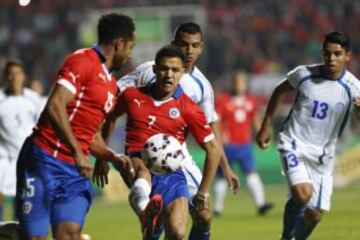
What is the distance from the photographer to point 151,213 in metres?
9.70

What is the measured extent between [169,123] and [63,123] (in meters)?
1.91

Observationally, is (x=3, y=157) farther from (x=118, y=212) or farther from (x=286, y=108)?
(x=286, y=108)

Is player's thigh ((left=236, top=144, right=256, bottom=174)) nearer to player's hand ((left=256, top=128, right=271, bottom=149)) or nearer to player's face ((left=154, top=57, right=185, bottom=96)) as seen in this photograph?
player's hand ((left=256, top=128, right=271, bottom=149))

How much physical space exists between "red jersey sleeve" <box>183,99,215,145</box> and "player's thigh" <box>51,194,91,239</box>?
170cm

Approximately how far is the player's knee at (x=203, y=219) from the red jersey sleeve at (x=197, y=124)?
904 millimetres

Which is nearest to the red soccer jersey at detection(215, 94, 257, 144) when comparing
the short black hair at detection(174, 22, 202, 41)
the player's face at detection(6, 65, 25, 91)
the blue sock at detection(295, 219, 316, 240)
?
the player's face at detection(6, 65, 25, 91)

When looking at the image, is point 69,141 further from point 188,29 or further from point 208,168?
point 188,29

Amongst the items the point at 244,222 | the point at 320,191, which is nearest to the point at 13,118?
the point at 244,222

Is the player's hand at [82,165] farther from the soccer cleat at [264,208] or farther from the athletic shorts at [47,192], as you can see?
the soccer cleat at [264,208]

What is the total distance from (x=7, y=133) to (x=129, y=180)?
250 inches

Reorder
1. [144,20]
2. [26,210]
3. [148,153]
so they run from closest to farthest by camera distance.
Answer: [26,210] → [148,153] → [144,20]

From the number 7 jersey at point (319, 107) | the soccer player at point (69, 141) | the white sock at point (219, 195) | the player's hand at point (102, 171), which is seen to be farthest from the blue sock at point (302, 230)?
the white sock at point (219, 195)

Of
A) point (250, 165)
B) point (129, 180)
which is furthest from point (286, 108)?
point (129, 180)

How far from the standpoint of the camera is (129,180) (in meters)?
10.3
